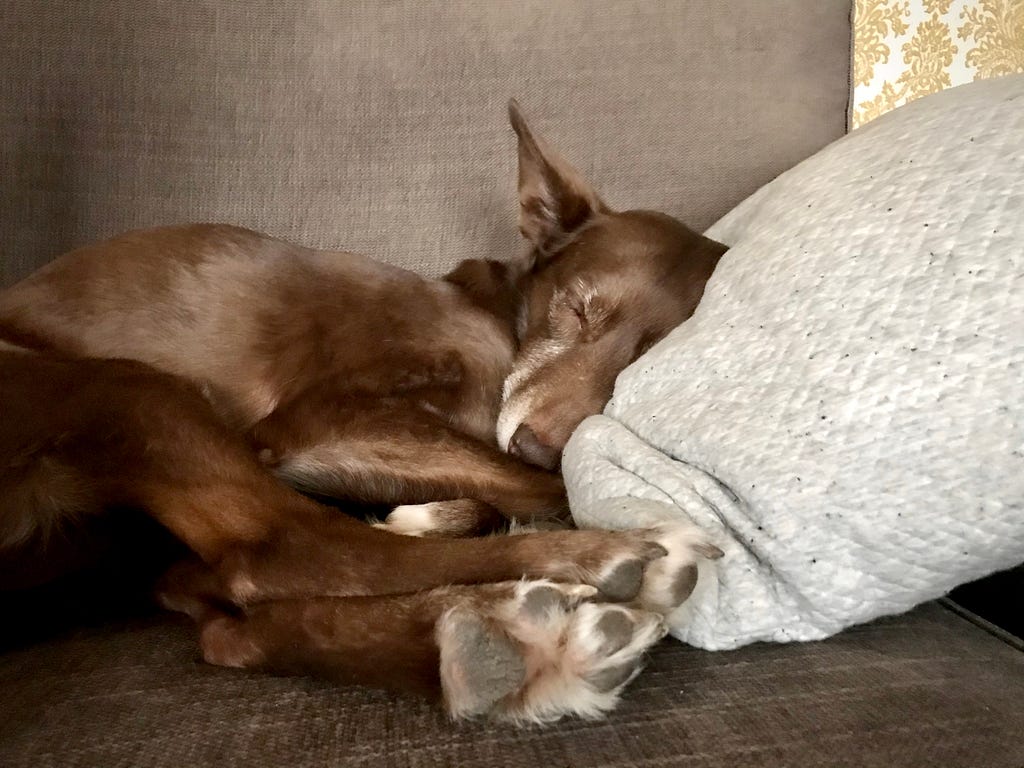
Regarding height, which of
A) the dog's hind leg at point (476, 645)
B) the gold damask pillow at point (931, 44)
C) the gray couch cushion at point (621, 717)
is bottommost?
the gray couch cushion at point (621, 717)

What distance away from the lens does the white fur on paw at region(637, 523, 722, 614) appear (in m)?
1.04

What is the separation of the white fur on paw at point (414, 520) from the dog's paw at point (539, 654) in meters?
0.57

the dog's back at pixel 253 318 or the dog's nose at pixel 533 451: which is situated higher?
the dog's back at pixel 253 318

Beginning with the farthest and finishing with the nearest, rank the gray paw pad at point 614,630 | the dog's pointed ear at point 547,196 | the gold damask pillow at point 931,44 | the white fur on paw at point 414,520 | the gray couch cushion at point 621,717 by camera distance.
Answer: the gold damask pillow at point 931,44 < the dog's pointed ear at point 547,196 < the white fur on paw at point 414,520 < the gray paw pad at point 614,630 < the gray couch cushion at point 621,717

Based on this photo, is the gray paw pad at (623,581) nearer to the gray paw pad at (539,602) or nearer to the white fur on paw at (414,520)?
the gray paw pad at (539,602)

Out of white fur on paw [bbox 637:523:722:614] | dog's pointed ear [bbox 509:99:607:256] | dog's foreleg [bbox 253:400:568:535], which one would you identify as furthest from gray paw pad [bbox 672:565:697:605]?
dog's pointed ear [bbox 509:99:607:256]

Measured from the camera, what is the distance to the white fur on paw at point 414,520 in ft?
5.10

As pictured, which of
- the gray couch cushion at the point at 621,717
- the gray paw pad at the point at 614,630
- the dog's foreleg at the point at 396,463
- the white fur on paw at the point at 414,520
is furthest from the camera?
the dog's foreleg at the point at 396,463

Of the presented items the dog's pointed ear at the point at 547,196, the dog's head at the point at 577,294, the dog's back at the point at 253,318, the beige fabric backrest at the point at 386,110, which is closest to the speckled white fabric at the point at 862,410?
the dog's head at the point at 577,294

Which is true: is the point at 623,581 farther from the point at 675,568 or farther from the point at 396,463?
the point at 396,463

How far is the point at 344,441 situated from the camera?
1.70 meters

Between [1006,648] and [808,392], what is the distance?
539mm

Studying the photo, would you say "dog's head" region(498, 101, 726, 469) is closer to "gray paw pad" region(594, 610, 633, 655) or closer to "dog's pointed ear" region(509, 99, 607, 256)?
"dog's pointed ear" region(509, 99, 607, 256)

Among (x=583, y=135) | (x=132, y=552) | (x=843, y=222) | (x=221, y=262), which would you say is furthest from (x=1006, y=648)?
(x=221, y=262)
